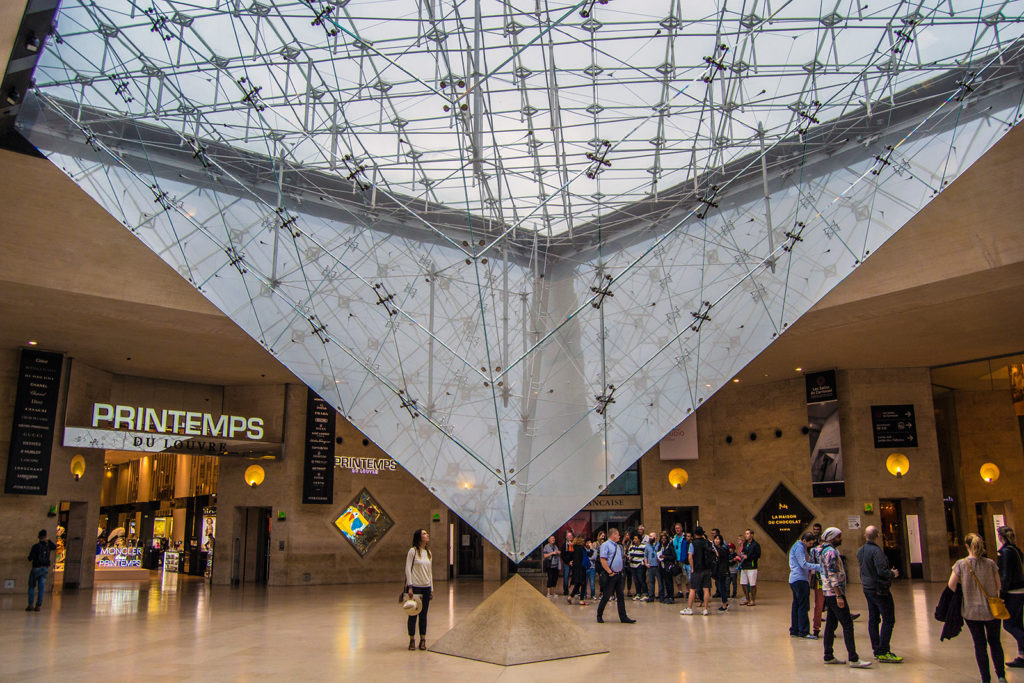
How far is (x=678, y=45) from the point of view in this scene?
11.0m

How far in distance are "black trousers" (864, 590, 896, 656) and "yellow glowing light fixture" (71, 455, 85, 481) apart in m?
17.2

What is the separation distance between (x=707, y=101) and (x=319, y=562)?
646 inches

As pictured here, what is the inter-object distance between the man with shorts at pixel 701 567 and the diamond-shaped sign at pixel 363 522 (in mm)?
11955

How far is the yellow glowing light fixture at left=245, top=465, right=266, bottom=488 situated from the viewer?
21625mm

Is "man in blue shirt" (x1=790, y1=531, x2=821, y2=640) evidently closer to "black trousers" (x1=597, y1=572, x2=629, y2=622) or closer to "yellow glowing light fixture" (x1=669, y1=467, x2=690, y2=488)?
"black trousers" (x1=597, y1=572, x2=629, y2=622)

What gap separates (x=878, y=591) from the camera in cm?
764

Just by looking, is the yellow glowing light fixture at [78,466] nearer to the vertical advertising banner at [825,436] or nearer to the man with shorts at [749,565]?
the man with shorts at [749,565]

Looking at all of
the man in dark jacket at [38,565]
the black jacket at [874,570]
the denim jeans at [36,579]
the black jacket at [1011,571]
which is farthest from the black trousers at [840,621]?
the denim jeans at [36,579]

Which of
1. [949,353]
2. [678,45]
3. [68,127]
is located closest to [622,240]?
[678,45]

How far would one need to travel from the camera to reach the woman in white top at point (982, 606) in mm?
6523

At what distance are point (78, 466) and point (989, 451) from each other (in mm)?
24383

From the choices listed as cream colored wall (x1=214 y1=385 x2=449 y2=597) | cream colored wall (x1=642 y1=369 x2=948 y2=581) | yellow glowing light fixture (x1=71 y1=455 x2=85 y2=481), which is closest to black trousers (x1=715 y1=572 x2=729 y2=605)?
cream colored wall (x1=642 y1=369 x2=948 y2=581)

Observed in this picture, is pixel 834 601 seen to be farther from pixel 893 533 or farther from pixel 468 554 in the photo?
pixel 468 554

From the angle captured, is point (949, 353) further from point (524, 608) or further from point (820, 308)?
point (524, 608)
